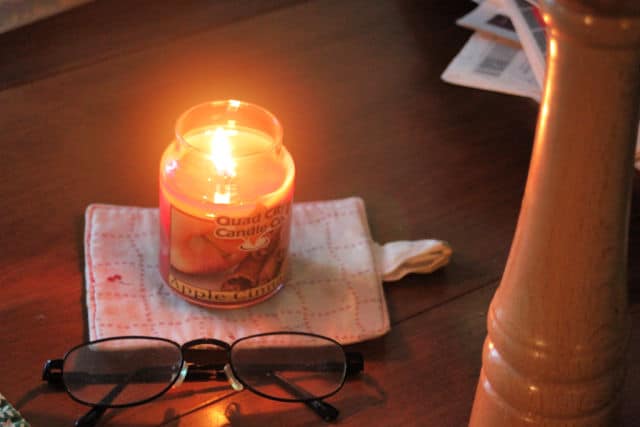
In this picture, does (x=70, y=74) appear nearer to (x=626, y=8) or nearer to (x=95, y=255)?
(x=95, y=255)

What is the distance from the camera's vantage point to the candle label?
680 millimetres

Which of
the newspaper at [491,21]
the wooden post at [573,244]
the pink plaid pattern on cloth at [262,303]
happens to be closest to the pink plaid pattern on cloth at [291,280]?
the pink plaid pattern on cloth at [262,303]

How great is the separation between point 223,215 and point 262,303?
0.29ft

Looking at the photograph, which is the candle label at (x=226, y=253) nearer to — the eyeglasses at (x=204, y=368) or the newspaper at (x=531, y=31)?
the eyeglasses at (x=204, y=368)

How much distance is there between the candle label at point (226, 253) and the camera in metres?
0.68

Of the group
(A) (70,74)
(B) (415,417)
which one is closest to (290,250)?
(B) (415,417)

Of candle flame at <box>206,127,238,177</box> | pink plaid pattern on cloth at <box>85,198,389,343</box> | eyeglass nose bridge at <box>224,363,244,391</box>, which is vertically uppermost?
candle flame at <box>206,127,238,177</box>

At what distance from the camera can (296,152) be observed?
882mm

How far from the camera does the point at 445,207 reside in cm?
83

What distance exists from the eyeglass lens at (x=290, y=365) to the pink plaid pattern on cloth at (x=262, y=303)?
2 centimetres

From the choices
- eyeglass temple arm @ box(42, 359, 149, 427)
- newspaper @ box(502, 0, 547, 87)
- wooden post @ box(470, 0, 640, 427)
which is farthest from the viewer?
newspaper @ box(502, 0, 547, 87)

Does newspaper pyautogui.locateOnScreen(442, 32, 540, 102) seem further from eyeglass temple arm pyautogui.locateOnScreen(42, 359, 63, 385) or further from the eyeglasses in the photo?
eyeglass temple arm pyautogui.locateOnScreen(42, 359, 63, 385)

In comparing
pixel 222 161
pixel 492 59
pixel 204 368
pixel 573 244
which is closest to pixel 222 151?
pixel 222 161

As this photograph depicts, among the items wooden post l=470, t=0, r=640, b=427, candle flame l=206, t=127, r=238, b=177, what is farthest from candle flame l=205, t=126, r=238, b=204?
wooden post l=470, t=0, r=640, b=427
